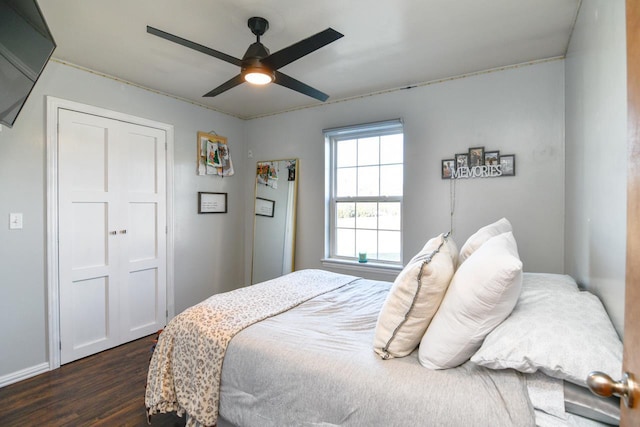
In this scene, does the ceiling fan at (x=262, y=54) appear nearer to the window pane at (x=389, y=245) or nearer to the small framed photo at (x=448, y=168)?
the small framed photo at (x=448, y=168)

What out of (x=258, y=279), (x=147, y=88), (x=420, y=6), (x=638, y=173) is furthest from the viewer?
(x=258, y=279)

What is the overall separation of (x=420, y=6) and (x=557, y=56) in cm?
137

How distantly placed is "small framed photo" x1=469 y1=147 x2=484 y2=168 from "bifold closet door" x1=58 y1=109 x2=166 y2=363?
299 cm

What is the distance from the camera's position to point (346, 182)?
3604 mm

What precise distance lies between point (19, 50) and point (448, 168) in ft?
9.60

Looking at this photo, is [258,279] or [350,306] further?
[258,279]

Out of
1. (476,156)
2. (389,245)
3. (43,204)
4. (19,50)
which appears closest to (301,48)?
(19,50)

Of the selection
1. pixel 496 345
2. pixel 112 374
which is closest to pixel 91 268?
pixel 112 374

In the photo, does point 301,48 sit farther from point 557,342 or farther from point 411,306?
point 557,342

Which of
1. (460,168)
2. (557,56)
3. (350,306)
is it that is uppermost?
(557,56)

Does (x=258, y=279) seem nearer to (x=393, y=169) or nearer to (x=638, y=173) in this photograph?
(x=393, y=169)

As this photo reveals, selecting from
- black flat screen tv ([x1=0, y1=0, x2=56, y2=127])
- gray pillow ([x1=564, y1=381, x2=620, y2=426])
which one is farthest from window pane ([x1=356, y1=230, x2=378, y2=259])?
black flat screen tv ([x1=0, y1=0, x2=56, y2=127])

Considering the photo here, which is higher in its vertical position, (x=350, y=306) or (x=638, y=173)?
(x=638, y=173)

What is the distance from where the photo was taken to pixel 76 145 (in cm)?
271
